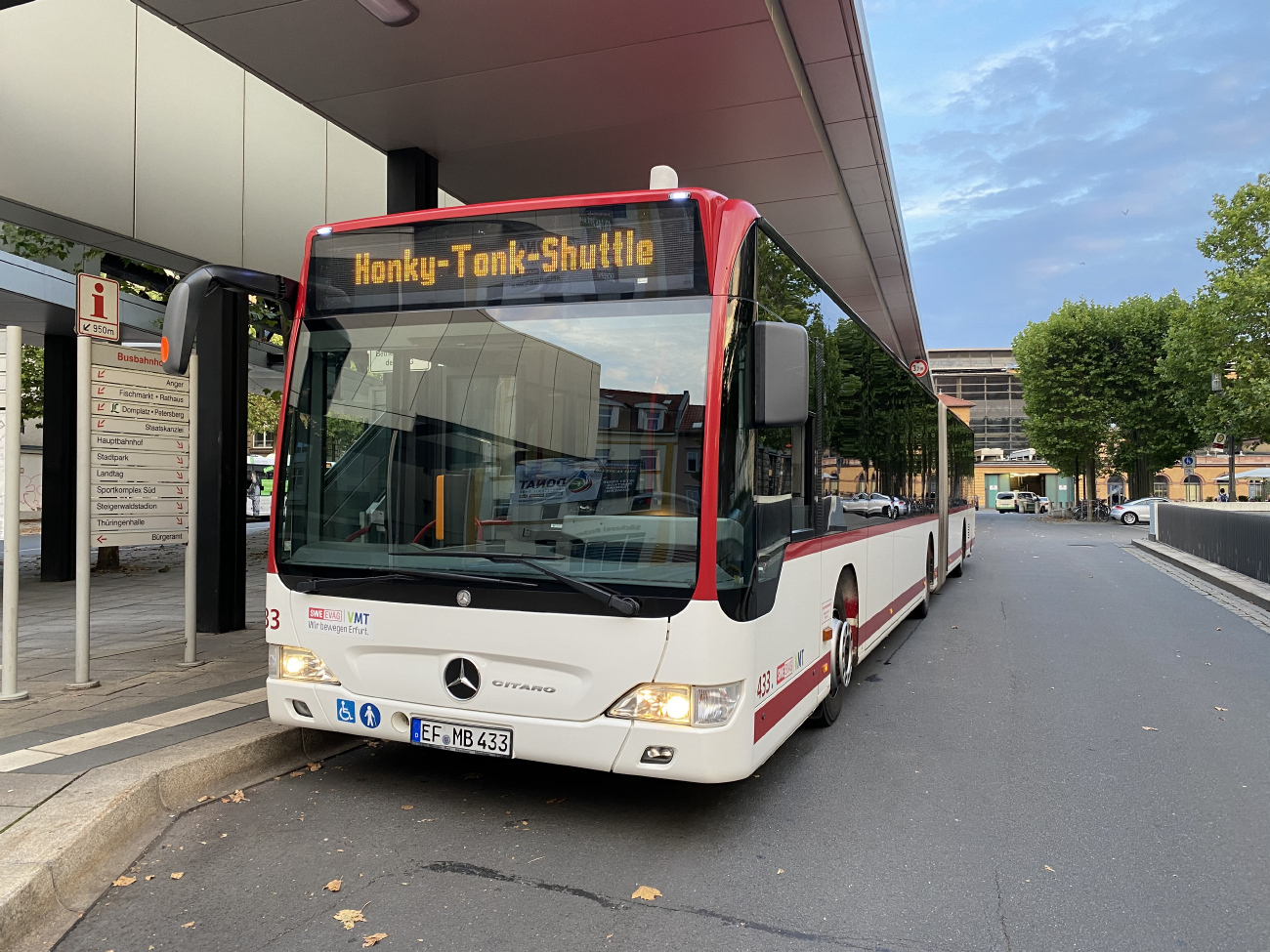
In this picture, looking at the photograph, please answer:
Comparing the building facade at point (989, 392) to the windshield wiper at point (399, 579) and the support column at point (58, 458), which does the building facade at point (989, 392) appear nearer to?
the support column at point (58, 458)

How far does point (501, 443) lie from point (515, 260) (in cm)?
88

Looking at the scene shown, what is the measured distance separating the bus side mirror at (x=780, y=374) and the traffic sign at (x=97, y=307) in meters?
4.51

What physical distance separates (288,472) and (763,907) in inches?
118

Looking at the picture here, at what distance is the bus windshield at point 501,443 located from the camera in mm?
4000

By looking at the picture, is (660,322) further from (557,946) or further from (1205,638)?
(1205,638)

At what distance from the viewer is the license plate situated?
4129mm

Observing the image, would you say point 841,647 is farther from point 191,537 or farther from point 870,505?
point 191,537

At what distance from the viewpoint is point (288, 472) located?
183 inches

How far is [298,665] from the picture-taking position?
4.59 metres

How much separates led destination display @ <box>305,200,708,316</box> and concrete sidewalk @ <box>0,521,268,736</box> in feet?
10.0

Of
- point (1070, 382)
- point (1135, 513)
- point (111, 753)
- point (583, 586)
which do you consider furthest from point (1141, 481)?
point (111, 753)

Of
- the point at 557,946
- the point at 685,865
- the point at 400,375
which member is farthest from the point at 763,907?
the point at 400,375

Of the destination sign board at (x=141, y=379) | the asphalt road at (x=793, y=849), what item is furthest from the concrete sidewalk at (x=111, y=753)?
the destination sign board at (x=141, y=379)

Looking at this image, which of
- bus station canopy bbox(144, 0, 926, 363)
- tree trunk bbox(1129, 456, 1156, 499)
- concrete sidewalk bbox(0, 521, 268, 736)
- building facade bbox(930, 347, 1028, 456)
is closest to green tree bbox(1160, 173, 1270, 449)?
tree trunk bbox(1129, 456, 1156, 499)
